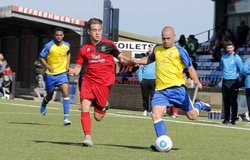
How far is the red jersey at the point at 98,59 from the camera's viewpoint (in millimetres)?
11375

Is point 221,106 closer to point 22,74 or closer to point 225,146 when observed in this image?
point 225,146

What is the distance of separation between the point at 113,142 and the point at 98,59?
52.8 inches

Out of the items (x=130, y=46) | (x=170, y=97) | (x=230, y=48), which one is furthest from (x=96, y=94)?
(x=130, y=46)

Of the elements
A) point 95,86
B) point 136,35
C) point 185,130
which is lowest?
point 185,130

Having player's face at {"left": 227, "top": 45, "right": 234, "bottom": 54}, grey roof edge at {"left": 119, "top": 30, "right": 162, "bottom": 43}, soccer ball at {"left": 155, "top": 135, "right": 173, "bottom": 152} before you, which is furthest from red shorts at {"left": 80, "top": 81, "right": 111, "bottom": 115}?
Answer: grey roof edge at {"left": 119, "top": 30, "right": 162, "bottom": 43}

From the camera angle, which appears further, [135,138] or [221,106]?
[221,106]

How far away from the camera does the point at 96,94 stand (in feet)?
37.4

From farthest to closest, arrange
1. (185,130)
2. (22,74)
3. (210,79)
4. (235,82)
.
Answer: (22,74), (210,79), (235,82), (185,130)

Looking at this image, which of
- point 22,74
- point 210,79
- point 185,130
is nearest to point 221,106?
point 210,79

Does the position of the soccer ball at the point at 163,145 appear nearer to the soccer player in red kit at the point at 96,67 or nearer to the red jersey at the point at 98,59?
the soccer player in red kit at the point at 96,67

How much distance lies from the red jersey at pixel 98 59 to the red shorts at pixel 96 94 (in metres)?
0.08

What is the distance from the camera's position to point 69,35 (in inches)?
1478

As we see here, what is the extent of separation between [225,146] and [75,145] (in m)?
2.44

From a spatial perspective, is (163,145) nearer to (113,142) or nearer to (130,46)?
(113,142)
